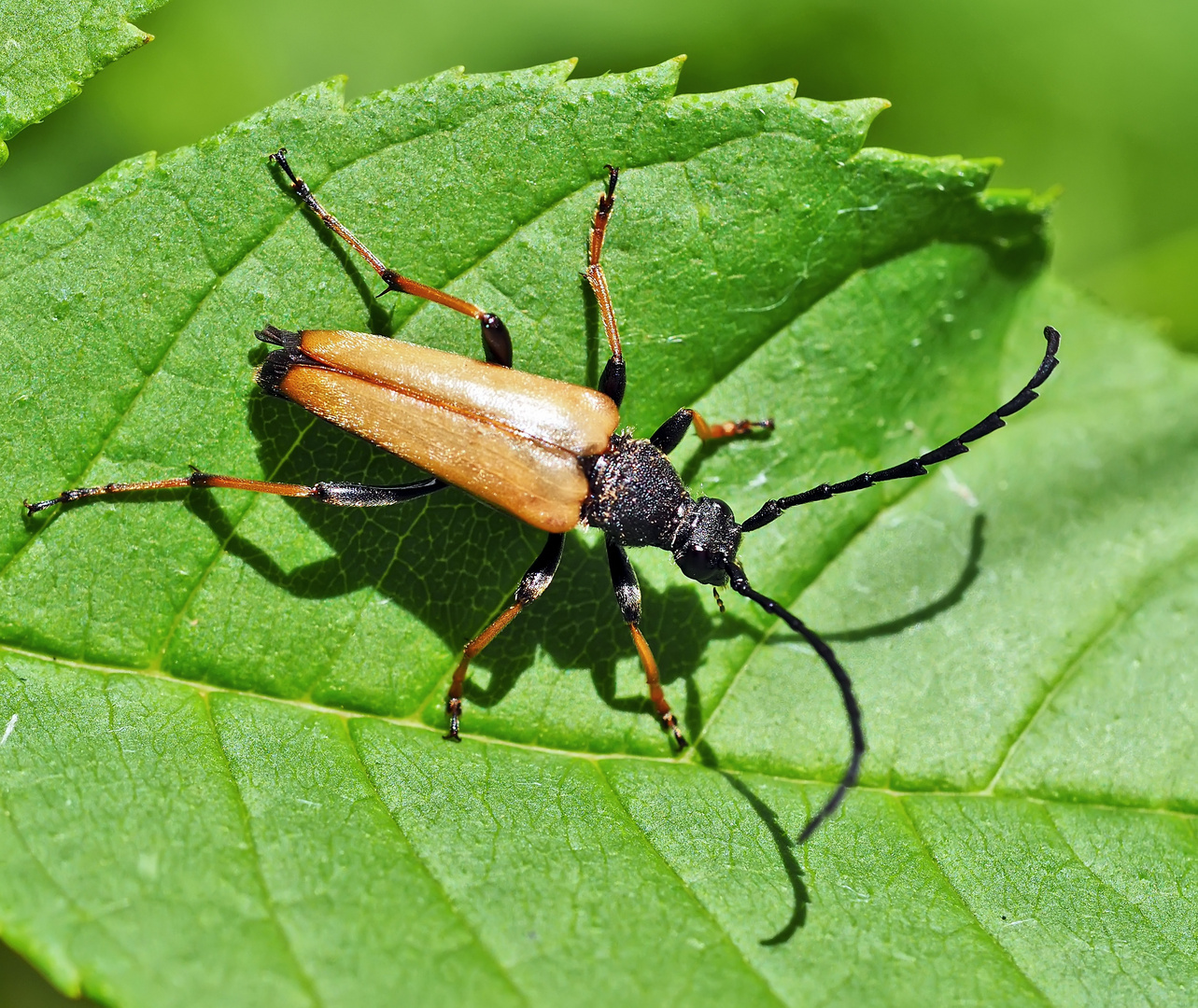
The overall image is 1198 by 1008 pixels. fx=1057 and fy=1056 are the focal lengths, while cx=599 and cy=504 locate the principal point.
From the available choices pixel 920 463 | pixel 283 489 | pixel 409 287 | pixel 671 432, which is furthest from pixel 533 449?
pixel 920 463

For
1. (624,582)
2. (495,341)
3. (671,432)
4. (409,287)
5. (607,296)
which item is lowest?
(624,582)

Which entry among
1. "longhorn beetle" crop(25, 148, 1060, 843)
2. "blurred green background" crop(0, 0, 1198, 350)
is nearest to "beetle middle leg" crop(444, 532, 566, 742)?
"longhorn beetle" crop(25, 148, 1060, 843)

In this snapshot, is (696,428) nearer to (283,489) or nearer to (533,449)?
(533,449)

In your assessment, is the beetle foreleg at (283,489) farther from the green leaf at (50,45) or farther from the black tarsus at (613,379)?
the green leaf at (50,45)

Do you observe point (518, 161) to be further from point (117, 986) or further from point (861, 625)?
point (117, 986)

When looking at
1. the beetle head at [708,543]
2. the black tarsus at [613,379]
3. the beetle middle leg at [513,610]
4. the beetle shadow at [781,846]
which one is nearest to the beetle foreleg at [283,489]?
the beetle middle leg at [513,610]

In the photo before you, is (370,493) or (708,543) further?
(708,543)

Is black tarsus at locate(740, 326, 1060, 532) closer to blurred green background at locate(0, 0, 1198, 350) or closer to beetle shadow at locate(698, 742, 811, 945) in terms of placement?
A: beetle shadow at locate(698, 742, 811, 945)
